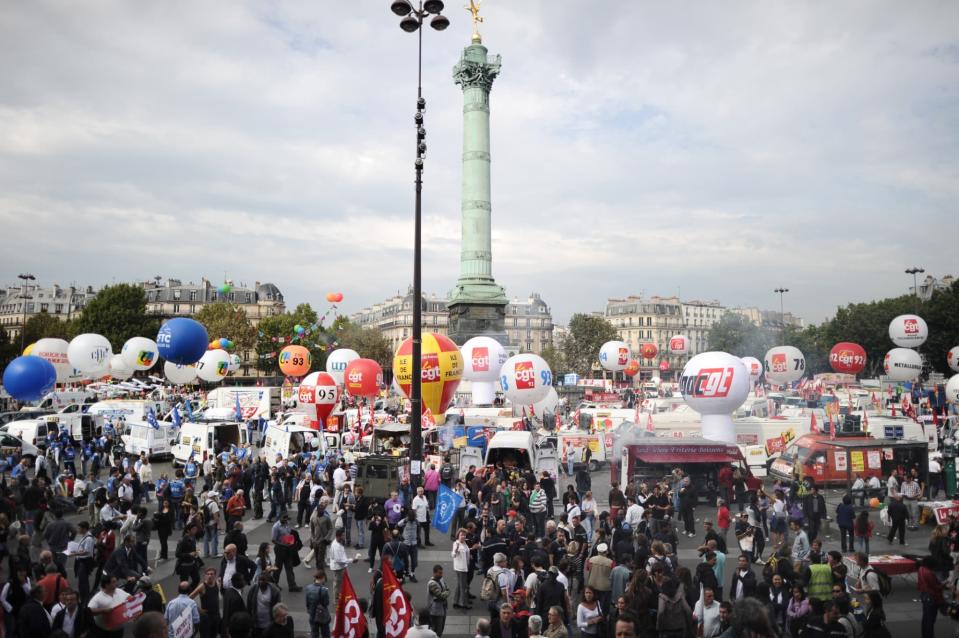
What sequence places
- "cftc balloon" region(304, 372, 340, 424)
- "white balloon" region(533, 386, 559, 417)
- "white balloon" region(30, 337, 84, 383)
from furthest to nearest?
"white balloon" region(30, 337, 84, 383)
"white balloon" region(533, 386, 559, 417)
"cftc balloon" region(304, 372, 340, 424)

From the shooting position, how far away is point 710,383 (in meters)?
20.5

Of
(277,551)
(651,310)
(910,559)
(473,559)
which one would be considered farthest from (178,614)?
(651,310)

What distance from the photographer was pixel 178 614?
7.18 m

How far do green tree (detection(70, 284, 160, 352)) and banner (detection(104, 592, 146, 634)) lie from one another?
61435 mm

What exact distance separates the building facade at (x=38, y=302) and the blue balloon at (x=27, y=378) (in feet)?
277

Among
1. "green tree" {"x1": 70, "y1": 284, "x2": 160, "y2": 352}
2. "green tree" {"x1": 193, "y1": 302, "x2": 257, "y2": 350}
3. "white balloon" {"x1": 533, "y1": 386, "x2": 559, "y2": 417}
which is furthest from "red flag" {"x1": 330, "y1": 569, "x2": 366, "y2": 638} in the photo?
"green tree" {"x1": 193, "y1": 302, "x2": 257, "y2": 350}

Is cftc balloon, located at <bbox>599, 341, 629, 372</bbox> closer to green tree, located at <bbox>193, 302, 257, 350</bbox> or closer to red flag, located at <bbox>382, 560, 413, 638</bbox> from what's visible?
red flag, located at <bbox>382, 560, 413, 638</bbox>

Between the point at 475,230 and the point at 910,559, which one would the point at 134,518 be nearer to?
the point at 910,559

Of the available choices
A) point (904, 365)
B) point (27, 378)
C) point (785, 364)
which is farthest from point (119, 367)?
point (904, 365)

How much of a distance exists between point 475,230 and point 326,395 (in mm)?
27029

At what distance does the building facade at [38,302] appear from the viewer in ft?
331

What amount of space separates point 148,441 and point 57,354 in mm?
12307

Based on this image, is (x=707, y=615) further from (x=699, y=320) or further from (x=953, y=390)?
(x=699, y=320)

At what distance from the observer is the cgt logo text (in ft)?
66.7
